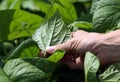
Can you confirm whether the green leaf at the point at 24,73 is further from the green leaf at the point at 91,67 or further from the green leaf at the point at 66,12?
the green leaf at the point at 66,12

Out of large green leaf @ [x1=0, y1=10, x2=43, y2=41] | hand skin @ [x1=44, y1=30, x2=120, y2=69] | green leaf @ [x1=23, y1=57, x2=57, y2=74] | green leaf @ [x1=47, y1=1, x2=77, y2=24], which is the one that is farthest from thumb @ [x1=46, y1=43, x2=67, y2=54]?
green leaf @ [x1=47, y1=1, x2=77, y2=24]

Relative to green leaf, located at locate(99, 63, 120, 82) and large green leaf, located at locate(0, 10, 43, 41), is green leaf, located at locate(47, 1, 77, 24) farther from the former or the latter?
green leaf, located at locate(99, 63, 120, 82)

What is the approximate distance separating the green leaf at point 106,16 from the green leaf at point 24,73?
30 cm

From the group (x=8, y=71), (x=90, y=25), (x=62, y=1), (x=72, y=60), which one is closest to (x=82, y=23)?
(x=90, y=25)

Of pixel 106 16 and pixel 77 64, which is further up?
pixel 106 16

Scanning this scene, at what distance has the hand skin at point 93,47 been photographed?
1.12 meters

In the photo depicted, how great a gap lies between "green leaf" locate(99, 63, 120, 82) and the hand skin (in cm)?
5

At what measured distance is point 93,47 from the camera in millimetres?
1144

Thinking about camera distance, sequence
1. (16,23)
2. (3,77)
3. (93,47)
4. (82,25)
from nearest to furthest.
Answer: (3,77) → (93,47) → (82,25) → (16,23)

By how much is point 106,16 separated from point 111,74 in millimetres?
240

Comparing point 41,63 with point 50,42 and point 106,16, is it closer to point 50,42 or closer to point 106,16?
point 50,42

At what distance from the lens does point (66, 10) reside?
5.06 feet

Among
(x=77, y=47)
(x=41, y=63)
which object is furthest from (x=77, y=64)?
(x=41, y=63)

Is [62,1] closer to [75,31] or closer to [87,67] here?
[75,31]
